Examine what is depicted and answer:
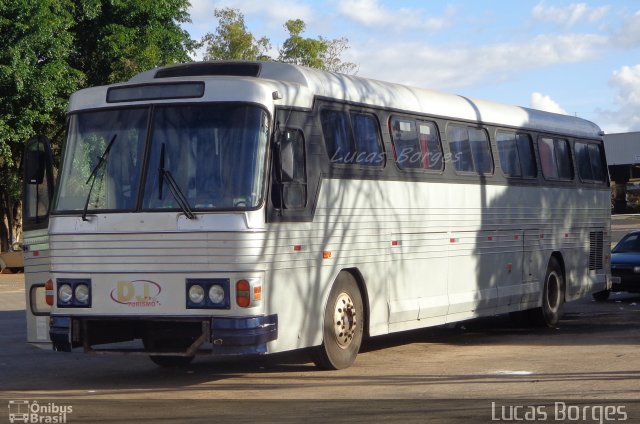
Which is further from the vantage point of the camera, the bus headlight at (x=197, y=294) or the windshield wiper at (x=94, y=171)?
the windshield wiper at (x=94, y=171)

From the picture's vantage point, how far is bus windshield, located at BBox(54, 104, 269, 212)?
11.5m

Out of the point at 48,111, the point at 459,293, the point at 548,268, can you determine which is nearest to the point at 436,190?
the point at 459,293

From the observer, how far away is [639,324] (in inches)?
707

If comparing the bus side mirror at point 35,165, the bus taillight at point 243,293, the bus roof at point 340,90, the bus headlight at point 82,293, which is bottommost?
the bus taillight at point 243,293

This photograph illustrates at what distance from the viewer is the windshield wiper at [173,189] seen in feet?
37.6

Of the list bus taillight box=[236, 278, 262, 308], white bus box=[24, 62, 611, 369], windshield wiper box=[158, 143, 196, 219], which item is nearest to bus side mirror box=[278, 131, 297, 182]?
white bus box=[24, 62, 611, 369]

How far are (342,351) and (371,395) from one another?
1821 mm

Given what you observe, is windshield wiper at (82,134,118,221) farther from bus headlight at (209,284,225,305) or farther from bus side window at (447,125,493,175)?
bus side window at (447,125,493,175)

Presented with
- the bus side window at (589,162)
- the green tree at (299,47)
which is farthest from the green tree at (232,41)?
the bus side window at (589,162)

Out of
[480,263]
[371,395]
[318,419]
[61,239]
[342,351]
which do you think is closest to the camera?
[318,419]

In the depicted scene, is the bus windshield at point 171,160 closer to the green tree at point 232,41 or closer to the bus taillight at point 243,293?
the bus taillight at point 243,293

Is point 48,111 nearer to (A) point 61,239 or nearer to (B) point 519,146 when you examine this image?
(B) point 519,146

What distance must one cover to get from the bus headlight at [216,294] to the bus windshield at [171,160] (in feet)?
2.70

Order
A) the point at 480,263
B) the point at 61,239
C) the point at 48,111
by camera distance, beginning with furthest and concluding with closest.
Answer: the point at 48,111 → the point at 480,263 → the point at 61,239
